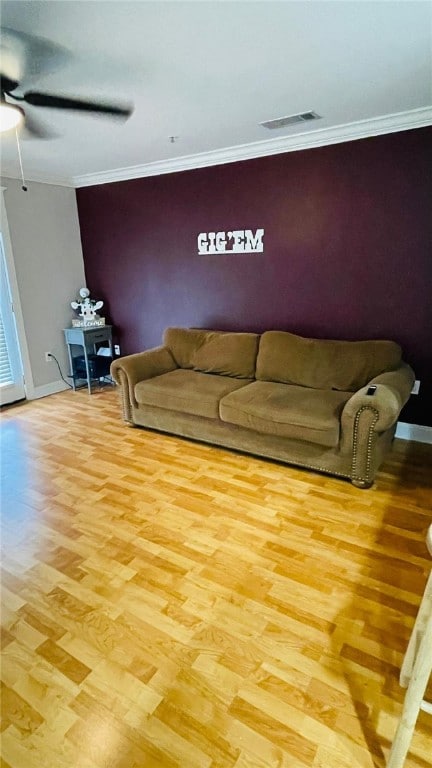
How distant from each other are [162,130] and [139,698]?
11.0ft

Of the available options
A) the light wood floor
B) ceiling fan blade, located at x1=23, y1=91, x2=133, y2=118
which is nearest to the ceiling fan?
ceiling fan blade, located at x1=23, y1=91, x2=133, y2=118

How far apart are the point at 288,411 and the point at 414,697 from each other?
5.87ft

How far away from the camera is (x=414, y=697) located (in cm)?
106

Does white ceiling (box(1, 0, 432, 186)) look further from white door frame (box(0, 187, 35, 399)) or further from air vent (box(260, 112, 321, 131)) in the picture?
white door frame (box(0, 187, 35, 399))

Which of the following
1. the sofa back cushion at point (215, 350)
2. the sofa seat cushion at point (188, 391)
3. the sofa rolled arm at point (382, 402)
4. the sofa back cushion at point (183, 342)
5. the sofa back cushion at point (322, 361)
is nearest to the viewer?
the sofa rolled arm at point (382, 402)

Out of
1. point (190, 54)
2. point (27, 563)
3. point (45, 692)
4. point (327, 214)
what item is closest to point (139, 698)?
point (45, 692)

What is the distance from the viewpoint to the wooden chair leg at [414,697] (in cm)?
104

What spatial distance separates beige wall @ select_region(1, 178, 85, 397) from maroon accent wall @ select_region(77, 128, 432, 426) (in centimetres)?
41

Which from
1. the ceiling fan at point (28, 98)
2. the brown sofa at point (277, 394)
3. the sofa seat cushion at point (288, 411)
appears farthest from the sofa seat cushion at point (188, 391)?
the ceiling fan at point (28, 98)

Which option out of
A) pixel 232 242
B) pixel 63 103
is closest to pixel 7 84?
pixel 63 103

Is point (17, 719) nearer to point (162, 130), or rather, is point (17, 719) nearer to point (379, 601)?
point (379, 601)

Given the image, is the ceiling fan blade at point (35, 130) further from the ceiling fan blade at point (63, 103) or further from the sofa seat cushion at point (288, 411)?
the sofa seat cushion at point (288, 411)

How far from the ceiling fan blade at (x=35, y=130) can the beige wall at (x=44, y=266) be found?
4.68 feet

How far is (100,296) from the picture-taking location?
501 centimetres
